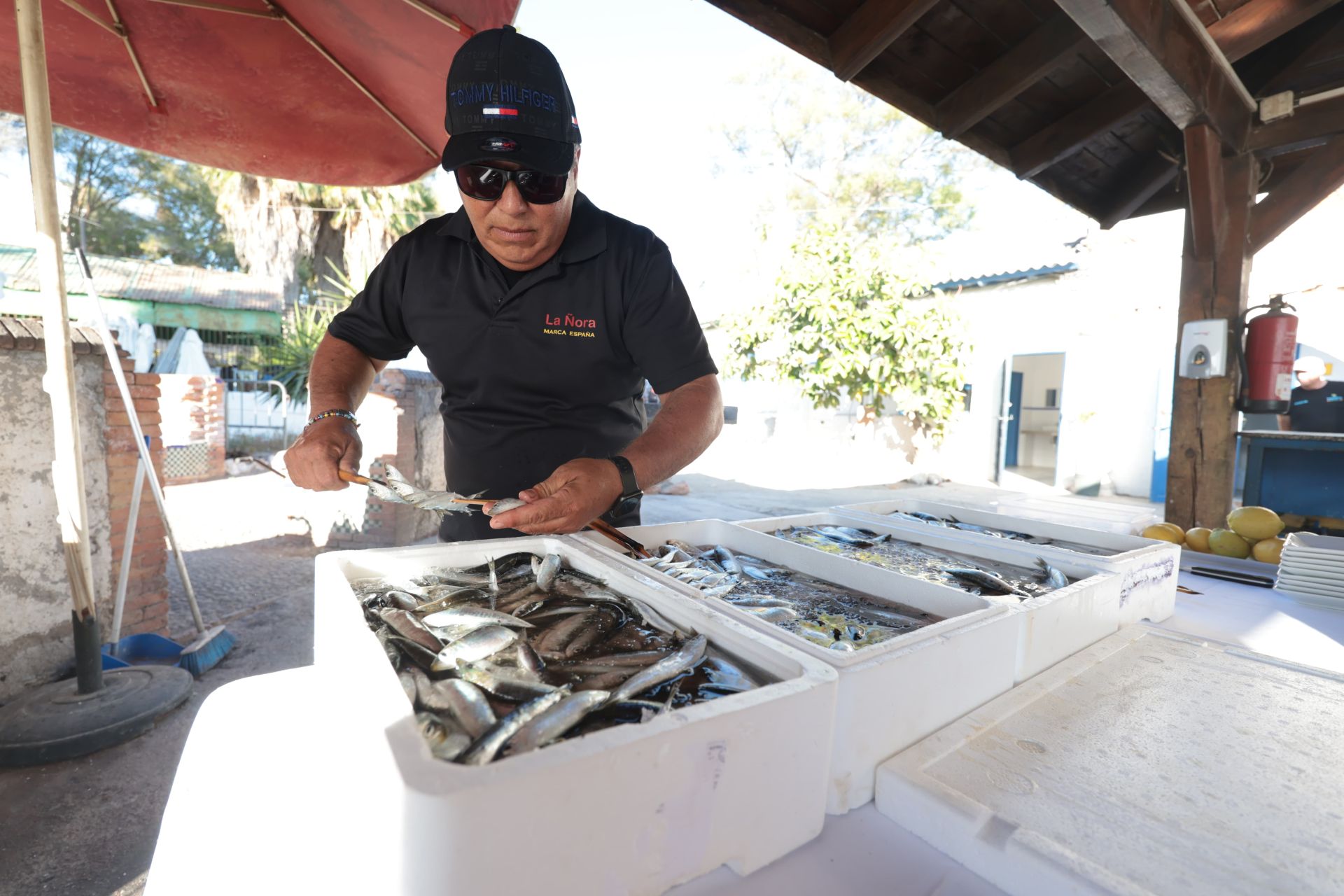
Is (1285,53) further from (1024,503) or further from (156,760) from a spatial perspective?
(156,760)

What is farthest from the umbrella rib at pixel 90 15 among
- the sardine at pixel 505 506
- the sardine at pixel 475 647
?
the sardine at pixel 475 647

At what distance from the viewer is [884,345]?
425 inches

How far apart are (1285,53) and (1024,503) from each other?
314cm

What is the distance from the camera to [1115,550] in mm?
2051

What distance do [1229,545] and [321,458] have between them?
143 inches

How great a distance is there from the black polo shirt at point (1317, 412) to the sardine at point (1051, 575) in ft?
21.4

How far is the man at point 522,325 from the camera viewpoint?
1.77 m

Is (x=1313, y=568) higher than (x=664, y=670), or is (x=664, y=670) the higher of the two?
(x=664, y=670)

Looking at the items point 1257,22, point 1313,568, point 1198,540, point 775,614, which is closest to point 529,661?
point 775,614

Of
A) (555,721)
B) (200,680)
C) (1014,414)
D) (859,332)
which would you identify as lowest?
(200,680)

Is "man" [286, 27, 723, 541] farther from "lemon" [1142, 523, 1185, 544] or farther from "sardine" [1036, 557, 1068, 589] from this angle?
"lemon" [1142, 523, 1185, 544]

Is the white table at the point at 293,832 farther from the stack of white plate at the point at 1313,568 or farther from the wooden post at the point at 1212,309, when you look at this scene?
the wooden post at the point at 1212,309

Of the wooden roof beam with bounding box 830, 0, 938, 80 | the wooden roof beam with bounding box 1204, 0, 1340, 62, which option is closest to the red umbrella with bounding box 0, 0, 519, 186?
the wooden roof beam with bounding box 830, 0, 938, 80

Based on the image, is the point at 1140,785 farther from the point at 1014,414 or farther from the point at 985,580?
the point at 1014,414
